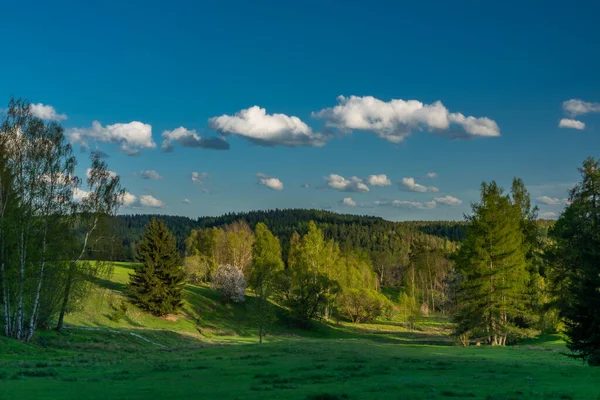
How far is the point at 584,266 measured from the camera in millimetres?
25953

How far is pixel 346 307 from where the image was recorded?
3937 inches

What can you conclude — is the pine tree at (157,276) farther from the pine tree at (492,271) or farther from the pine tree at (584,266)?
the pine tree at (584,266)

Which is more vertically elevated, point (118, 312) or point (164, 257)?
point (164, 257)

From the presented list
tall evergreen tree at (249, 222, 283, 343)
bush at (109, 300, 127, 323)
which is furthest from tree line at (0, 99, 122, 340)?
tall evergreen tree at (249, 222, 283, 343)

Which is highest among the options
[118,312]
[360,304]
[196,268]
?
[196,268]

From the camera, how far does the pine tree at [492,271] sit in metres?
50.5

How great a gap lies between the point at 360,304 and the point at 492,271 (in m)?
51.8

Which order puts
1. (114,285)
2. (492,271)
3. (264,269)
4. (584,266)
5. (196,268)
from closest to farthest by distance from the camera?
(584,266), (492,271), (114,285), (264,269), (196,268)

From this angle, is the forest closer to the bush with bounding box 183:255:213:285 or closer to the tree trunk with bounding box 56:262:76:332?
the tree trunk with bounding box 56:262:76:332

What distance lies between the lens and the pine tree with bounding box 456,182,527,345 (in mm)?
50531

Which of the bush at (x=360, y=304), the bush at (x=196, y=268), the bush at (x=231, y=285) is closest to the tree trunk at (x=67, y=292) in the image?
the bush at (x=231, y=285)

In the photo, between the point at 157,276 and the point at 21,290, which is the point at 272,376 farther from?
the point at 157,276

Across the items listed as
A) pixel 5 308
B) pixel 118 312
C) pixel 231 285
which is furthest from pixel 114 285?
pixel 5 308

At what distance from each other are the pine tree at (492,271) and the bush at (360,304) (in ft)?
154
